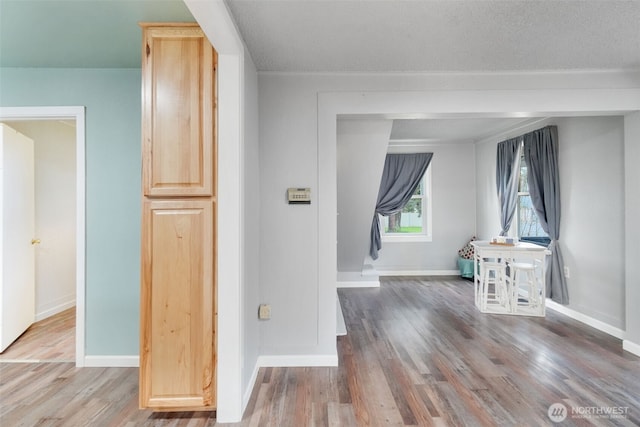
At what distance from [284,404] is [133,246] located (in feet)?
5.47

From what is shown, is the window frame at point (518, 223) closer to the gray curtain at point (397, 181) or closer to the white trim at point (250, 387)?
the gray curtain at point (397, 181)

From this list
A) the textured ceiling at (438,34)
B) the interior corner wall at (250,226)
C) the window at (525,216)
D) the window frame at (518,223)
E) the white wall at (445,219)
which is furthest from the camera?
the white wall at (445,219)

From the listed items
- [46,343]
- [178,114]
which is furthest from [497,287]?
[46,343]

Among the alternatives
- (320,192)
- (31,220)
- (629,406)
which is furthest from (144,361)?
(629,406)

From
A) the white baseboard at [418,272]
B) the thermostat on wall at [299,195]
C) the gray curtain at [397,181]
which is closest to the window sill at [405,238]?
the gray curtain at [397,181]

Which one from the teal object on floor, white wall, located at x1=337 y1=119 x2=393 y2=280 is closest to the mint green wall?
white wall, located at x1=337 y1=119 x2=393 y2=280

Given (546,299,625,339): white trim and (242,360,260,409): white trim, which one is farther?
(546,299,625,339): white trim

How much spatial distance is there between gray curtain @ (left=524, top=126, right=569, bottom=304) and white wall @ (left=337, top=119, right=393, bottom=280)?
2.05 meters

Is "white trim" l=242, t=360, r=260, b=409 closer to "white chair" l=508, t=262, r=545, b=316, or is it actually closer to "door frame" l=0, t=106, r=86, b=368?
"door frame" l=0, t=106, r=86, b=368

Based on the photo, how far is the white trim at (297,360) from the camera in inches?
93.7

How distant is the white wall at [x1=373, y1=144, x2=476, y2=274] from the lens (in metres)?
5.46

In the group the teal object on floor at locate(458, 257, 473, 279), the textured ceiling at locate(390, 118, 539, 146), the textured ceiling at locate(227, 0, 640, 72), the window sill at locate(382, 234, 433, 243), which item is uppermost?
the textured ceiling at locate(390, 118, 539, 146)

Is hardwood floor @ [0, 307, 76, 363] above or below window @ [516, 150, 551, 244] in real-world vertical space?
below

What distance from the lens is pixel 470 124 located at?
425 centimetres
